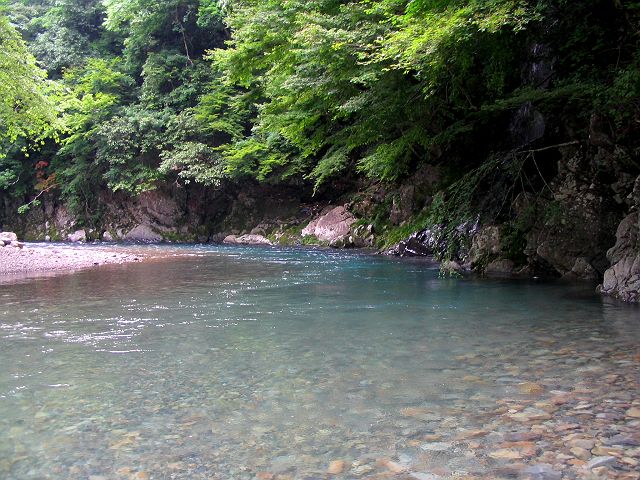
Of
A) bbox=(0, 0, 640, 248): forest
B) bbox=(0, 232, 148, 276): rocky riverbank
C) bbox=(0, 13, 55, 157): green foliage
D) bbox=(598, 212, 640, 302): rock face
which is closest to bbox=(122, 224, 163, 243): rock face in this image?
bbox=(0, 0, 640, 248): forest

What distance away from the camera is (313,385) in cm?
403

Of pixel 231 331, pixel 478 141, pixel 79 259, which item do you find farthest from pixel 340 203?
pixel 231 331

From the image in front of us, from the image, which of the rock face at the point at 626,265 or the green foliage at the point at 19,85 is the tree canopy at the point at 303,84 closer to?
the green foliage at the point at 19,85

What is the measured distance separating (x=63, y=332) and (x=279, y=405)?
11.0 feet

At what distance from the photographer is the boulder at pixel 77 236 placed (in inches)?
1173

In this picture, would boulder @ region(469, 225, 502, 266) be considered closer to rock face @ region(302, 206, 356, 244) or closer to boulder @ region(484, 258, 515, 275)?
boulder @ region(484, 258, 515, 275)

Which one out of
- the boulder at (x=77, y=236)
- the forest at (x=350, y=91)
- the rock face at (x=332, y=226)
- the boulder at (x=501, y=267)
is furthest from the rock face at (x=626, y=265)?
the boulder at (x=77, y=236)

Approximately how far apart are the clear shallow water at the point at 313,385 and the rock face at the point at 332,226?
13.6 meters

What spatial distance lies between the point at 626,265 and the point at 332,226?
49.4 ft

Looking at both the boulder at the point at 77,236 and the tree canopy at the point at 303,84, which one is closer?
the tree canopy at the point at 303,84

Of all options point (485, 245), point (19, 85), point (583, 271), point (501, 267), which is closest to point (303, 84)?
point (485, 245)

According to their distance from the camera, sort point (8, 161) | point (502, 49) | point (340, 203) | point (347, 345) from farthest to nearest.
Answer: point (8, 161) < point (340, 203) < point (502, 49) < point (347, 345)

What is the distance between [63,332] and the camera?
590 centimetres

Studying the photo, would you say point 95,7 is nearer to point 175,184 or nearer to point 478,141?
point 175,184
